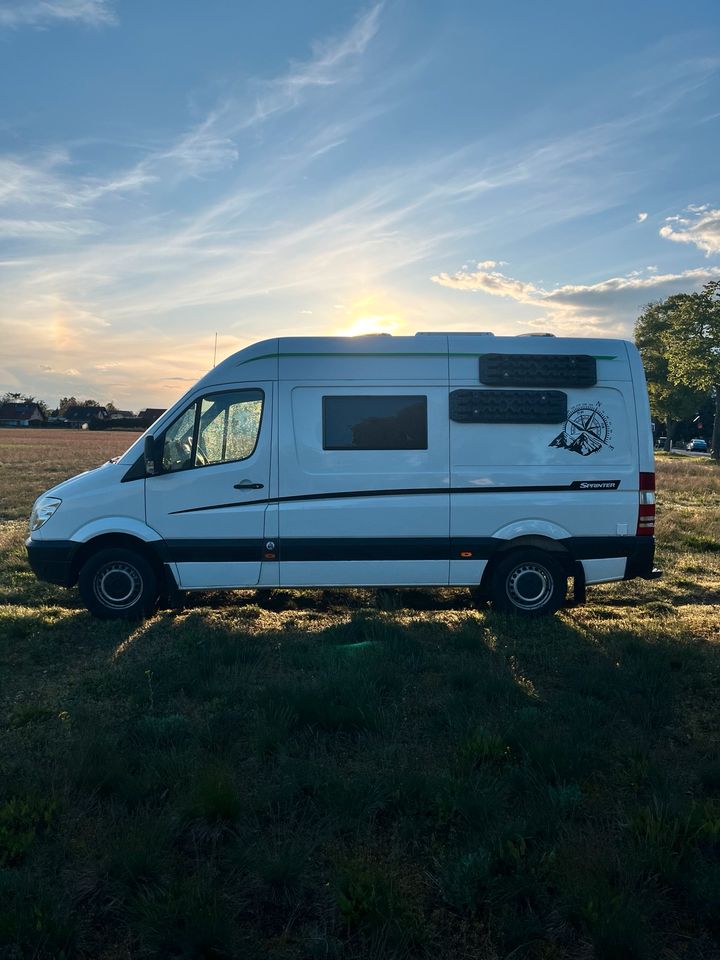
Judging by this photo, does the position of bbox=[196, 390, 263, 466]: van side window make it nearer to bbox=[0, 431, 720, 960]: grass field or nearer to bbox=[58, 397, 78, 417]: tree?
bbox=[0, 431, 720, 960]: grass field

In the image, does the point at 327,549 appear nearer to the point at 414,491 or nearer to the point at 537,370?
the point at 414,491

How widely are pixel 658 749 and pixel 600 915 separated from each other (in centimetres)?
177

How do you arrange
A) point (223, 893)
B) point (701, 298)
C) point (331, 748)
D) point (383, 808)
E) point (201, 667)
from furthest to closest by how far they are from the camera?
point (701, 298)
point (201, 667)
point (331, 748)
point (383, 808)
point (223, 893)

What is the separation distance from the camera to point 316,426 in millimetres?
7543

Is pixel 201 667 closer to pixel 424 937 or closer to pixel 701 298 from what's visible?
pixel 424 937

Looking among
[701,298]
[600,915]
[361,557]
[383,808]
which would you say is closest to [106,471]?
[361,557]

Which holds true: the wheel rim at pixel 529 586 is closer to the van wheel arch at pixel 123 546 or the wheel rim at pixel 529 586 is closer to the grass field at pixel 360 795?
the grass field at pixel 360 795

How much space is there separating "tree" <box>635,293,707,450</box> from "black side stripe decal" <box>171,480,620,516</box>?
53.7 m

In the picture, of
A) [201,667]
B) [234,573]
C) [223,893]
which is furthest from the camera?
[234,573]

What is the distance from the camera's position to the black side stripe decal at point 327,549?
24.6 ft

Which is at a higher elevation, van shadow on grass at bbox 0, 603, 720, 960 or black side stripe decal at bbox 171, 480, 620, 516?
black side stripe decal at bbox 171, 480, 620, 516

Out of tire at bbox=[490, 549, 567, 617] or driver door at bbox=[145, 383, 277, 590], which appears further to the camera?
tire at bbox=[490, 549, 567, 617]

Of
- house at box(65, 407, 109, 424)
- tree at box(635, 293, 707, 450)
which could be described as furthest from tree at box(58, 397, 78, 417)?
tree at box(635, 293, 707, 450)

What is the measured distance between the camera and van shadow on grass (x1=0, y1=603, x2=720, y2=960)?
9.53ft
